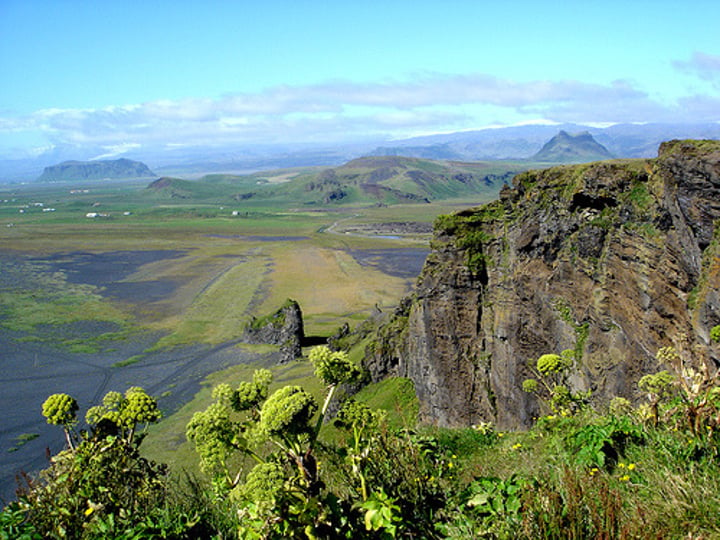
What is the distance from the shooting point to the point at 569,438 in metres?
8.55

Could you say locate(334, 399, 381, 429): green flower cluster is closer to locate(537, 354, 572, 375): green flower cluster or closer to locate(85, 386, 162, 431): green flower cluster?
locate(85, 386, 162, 431): green flower cluster

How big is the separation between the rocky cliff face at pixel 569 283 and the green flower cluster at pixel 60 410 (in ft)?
66.9

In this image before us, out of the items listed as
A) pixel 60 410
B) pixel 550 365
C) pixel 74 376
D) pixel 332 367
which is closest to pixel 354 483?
pixel 332 367

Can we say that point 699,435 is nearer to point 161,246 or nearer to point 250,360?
point 250,360

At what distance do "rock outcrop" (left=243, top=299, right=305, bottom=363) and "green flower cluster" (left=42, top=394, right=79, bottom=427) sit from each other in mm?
53642

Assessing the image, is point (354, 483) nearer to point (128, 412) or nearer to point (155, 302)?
point (128, 412)

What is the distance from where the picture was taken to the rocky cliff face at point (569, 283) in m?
20.9

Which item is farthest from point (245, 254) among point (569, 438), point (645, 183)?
point (569, 438)

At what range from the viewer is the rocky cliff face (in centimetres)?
2091

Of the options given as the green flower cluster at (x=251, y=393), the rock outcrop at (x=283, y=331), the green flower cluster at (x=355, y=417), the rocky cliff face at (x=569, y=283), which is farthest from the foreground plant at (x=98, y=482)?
the rock outcrop at (x=283, y=331)

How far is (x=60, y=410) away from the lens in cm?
783

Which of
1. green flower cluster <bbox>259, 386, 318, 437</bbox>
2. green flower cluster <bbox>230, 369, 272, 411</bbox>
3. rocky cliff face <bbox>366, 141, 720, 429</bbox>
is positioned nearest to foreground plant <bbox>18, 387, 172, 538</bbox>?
green flower cluster <bbox>230, 369, 272, 411</bbox>

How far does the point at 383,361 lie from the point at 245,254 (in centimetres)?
9267

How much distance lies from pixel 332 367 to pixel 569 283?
83.3 ft
